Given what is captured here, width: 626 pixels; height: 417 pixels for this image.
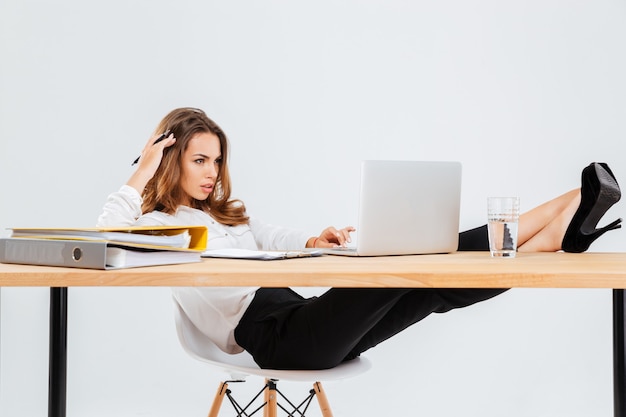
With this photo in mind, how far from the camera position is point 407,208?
1438 mm

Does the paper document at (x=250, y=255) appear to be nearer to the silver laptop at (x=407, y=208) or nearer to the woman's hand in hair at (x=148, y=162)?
the silver laptop at (x=407, y=208)

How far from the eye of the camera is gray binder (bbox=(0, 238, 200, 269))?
1029mm

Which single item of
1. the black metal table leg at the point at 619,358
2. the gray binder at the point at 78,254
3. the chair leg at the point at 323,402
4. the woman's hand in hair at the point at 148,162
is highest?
the woman's hand in hair at the point at 148,162

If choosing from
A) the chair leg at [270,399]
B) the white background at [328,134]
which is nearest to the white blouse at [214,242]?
the chair leg at [270,399]

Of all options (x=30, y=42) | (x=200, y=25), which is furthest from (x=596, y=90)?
(x=30, y=42)

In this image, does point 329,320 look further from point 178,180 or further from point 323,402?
point 178,180

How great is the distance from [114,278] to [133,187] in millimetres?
977

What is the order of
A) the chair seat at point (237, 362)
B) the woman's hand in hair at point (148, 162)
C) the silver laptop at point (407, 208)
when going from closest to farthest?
the silver laptop at point (407, 208) → the chair seat at point (237, 362) → the woman's hand in hair at point (148, 162)

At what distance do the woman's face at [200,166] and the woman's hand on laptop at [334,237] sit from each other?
1.44ft

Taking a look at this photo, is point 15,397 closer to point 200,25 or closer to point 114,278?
point 200,25

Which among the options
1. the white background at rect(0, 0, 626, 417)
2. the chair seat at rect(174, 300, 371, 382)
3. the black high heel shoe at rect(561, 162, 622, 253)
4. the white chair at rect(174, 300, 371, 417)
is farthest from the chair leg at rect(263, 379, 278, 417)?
the white background at rect(0, 0, 626, 417)

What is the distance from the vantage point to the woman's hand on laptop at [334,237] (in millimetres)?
1799

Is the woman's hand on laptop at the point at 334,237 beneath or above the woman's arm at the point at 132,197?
beneath

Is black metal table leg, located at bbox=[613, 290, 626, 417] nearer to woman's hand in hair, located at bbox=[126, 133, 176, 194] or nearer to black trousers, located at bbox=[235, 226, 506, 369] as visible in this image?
black trousers, located at bbox=[235, 226, 506, 369]
